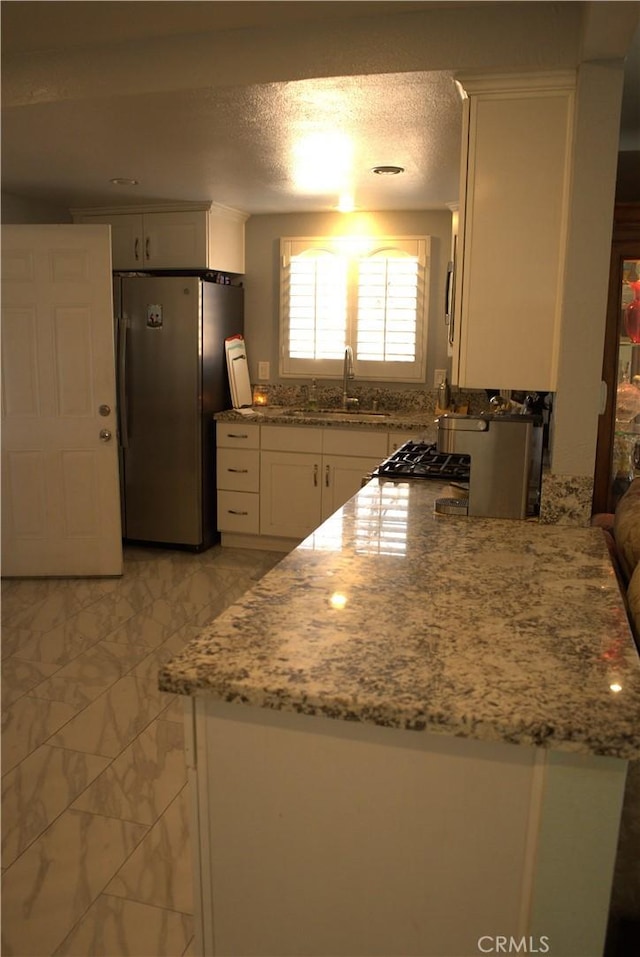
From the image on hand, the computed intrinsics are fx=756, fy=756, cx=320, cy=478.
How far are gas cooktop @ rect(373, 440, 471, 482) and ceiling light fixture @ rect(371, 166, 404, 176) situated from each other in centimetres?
136

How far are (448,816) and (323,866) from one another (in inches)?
9.7

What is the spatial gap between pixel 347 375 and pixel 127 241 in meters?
1.66

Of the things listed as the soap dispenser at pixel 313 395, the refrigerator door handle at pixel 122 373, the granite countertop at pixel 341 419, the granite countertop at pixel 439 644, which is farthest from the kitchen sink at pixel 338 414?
the granite countertop at pixel 439 644

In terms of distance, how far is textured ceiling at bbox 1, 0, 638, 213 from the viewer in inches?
87.8

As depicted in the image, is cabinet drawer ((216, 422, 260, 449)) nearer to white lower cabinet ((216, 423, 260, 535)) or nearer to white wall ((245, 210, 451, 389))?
white lower cabinet ((216, 423, 260, 535))

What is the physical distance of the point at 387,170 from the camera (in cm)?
363

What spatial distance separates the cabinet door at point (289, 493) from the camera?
4.72 m

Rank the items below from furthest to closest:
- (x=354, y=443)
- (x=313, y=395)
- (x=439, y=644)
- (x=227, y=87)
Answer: (x=313, y=395) < (x=354, y=443) < (x=227, y=87) < (x=439, y=644)

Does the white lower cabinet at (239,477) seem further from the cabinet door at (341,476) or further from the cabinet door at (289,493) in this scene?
the cabinet door at (341,476)

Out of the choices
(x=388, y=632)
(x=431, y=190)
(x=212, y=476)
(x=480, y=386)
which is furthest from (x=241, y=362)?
(x=388, y=632)

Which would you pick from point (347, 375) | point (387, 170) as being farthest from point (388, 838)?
point (347, 375)

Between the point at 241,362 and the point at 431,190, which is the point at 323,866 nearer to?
the point at 431,190

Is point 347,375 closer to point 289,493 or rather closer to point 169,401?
point 289,493

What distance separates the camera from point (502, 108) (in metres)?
2.22
